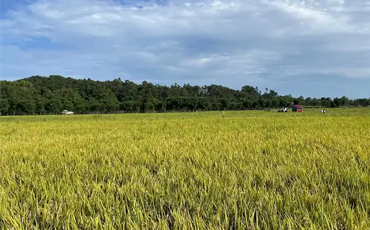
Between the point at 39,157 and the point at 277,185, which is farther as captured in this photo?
the point at 39,157

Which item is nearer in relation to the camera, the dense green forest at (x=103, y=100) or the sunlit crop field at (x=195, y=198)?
the sunlit crop field at (x=195, y=198)

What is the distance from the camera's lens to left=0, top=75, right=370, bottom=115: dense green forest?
91.6 meters

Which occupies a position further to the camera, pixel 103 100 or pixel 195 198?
pixel 103 100

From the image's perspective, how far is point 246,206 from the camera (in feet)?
6.47

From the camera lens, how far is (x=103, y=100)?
357ft

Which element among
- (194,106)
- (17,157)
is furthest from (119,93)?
(17,157)

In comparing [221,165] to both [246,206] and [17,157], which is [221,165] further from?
[17,157]

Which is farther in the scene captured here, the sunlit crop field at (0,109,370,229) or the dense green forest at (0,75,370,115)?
the dense green forest at (0,75,370,115)

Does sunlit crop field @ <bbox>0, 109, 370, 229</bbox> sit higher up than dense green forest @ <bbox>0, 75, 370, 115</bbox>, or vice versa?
dense green forest @ <bbox>0, 75, 370, 115</bbox>

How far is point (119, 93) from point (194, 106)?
37.5 meters

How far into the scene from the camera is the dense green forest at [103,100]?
91625mm

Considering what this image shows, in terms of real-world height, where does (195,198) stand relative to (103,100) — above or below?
below

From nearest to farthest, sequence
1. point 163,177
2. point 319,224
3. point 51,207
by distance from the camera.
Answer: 1. point 319,224
2. point 51,207
3. point 163,177

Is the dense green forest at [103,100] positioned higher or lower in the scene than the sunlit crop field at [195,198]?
higher
